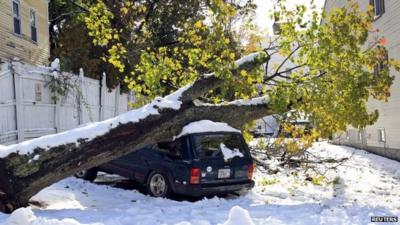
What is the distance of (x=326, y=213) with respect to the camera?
816 cm

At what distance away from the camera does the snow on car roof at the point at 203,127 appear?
10.1 meters

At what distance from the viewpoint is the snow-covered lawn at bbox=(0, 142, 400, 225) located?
7.37 metres

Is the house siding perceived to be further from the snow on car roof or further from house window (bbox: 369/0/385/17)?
house window (bbox: 369/0/385/17)

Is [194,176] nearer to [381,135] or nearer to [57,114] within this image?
[57,114]

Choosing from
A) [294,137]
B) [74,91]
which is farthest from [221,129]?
[74,91]

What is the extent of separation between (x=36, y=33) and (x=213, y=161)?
15.2m

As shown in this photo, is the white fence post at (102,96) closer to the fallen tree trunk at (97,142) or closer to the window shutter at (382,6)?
the fallen tree trunk at (97,142)

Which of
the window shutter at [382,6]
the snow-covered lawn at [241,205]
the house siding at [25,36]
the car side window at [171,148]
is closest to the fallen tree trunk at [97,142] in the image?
the car side window at [171,148]

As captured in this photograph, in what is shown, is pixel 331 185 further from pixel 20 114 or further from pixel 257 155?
pixel 20 114

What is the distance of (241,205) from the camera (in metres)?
9.29

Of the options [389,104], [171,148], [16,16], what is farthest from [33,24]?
[389,104]

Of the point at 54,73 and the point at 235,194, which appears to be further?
the point at 54,73

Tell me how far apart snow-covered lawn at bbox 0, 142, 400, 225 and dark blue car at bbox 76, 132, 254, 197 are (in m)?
0.33

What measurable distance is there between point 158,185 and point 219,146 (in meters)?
1.54
